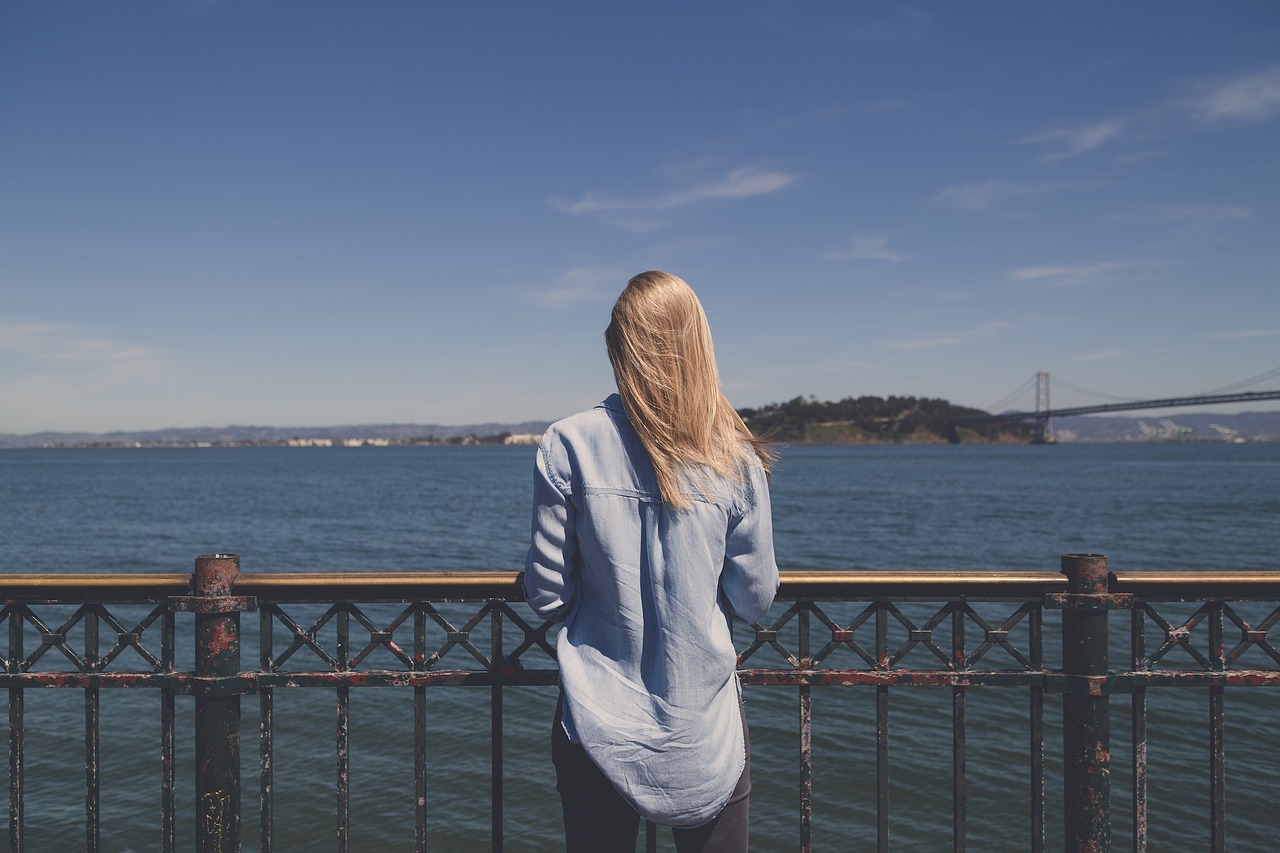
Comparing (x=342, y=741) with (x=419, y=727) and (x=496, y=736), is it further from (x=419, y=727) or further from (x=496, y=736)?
(x=496, y=736)

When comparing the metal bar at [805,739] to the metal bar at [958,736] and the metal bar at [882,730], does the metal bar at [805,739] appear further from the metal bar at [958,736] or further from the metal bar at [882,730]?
the metal bar at [958,736]

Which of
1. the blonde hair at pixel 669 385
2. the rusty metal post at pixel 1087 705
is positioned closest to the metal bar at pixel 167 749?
the blonde hair at pixel 669 385

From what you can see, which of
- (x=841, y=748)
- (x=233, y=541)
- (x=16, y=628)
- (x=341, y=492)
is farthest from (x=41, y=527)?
(x=16, y=628)

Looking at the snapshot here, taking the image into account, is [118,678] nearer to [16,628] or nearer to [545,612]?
[16,628]

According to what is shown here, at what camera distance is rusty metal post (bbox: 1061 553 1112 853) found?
2.71 meters

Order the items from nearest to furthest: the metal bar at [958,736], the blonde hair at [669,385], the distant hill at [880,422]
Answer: the blonde hair at [669,385] → the metal bar at [958,736] → the distant hill at [880,422]

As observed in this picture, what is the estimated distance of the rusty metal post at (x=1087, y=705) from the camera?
2.71 m

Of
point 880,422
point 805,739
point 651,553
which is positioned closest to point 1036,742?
point 805,739

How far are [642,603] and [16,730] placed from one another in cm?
233

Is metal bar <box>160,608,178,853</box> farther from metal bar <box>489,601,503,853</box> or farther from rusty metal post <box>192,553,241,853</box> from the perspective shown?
metal bar <box>489,601,503,853</box>

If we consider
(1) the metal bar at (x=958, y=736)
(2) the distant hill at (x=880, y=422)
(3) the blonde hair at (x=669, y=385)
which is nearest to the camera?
(3) the blonde hair at (x=669, y=385)

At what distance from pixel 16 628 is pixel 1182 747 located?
12086mm

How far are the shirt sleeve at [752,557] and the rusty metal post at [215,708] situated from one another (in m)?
1.66

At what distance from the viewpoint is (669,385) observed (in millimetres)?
2002
